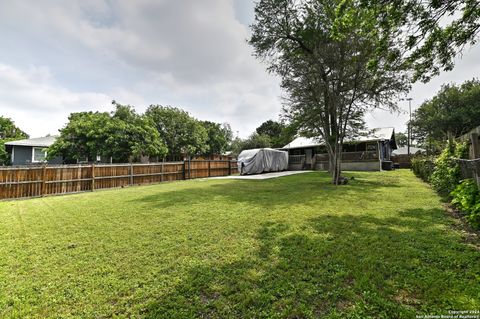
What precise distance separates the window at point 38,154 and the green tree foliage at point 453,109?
40.7 m

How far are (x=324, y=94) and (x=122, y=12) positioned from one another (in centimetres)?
946

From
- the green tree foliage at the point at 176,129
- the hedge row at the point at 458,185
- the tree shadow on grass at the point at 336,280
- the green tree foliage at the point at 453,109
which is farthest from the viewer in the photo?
the green tree foliage at the point at 176,129

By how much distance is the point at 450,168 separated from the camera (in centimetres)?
522

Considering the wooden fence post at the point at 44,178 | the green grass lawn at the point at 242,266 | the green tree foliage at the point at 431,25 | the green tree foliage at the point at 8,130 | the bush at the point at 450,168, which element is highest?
the green tree foliage at the point at 8,130

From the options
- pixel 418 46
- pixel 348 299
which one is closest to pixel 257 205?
pixel 348 299

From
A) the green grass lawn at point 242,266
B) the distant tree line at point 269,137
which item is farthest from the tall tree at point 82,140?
the distant tree line at point 269,137

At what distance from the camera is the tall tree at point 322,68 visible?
9.11 m

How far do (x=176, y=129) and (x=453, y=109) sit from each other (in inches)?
1420

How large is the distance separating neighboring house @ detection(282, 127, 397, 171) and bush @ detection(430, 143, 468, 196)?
26.9 ft

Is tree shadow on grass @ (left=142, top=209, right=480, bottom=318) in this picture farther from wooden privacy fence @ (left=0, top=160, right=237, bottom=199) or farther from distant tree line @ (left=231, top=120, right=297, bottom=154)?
distant tree line @ (left=231, top=120, right=297, bottom=154)

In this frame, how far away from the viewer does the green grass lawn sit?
1850 mm

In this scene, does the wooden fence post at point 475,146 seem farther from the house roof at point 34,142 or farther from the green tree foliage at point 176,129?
the house roof at point 34,142

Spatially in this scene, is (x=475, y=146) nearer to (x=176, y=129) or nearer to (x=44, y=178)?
(x=44, y=178)

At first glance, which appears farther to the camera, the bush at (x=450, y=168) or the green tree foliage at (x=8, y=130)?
the green tree foliage at (x=8, y=130)
